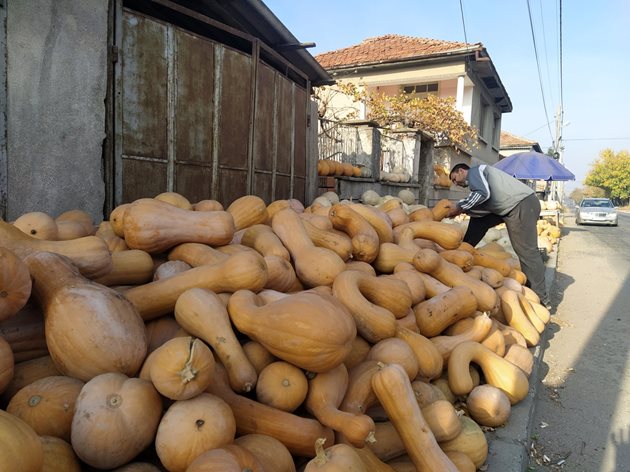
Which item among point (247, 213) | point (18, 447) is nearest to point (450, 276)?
point (247, 213)

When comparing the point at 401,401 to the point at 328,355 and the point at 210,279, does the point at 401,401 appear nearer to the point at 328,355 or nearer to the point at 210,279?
the point at 328,355

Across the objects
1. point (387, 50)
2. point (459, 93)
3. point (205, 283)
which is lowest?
point (205, 283)

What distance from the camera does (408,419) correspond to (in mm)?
1752

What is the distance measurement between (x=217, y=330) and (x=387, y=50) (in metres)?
19.1

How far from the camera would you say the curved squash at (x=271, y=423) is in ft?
5.24

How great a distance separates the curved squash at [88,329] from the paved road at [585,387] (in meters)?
2.18

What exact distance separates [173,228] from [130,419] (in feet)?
4.31

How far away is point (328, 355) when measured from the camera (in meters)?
1.71

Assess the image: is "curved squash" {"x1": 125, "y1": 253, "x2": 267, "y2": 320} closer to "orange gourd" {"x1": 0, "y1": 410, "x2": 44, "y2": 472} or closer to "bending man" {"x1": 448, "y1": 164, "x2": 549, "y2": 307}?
"orange gourd" {"x1": 0, "y1": 410, "x2": 44, "y2": 472}

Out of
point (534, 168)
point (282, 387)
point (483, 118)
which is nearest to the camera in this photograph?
point (282, 387)

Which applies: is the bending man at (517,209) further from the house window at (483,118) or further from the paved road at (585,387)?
the house window at (483,118)

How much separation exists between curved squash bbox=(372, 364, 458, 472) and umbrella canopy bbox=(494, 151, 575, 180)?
13.7m

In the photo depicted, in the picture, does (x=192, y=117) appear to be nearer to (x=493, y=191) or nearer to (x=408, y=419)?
(x=493, y=191)

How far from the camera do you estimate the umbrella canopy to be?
45.7ft
